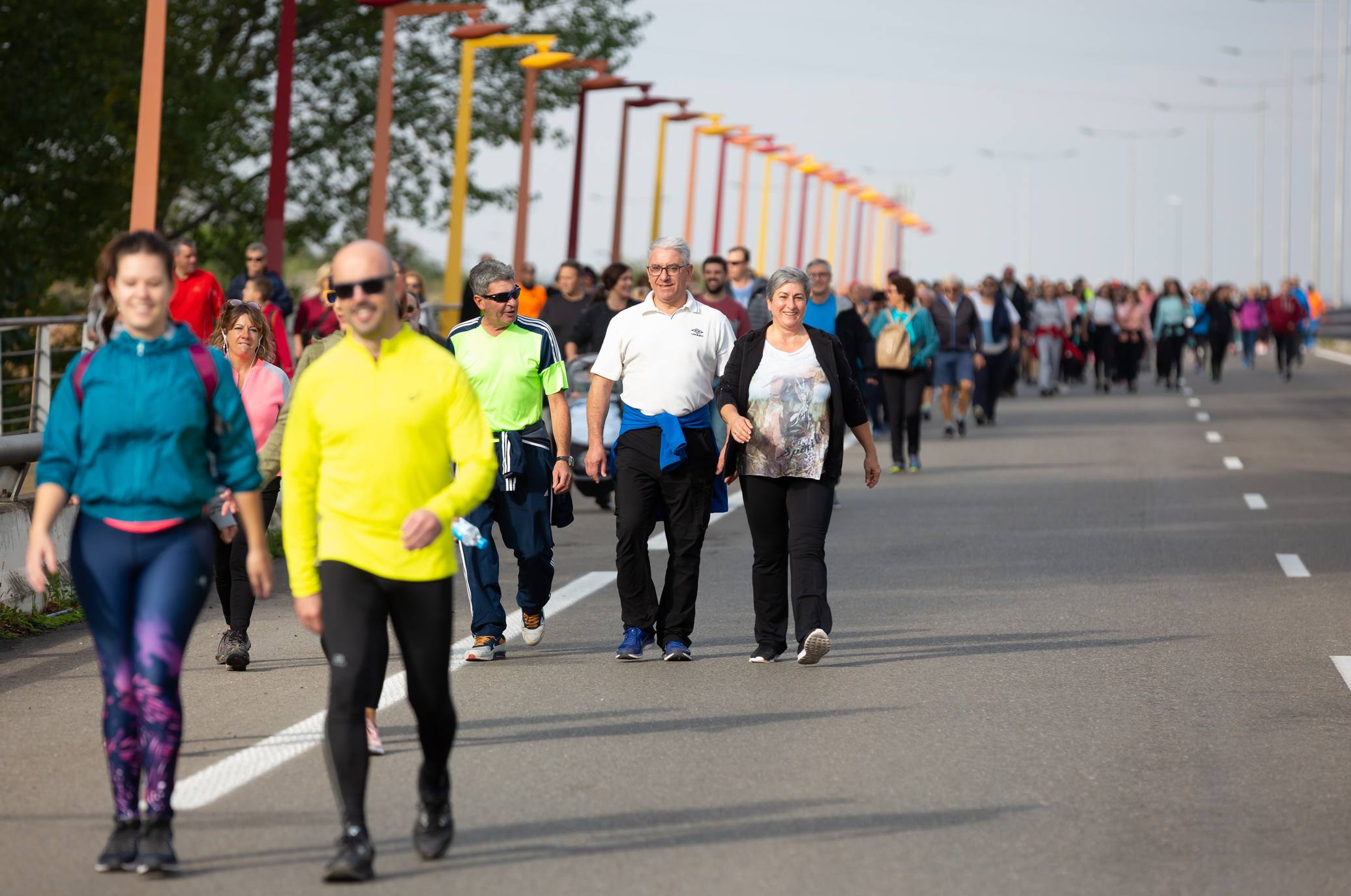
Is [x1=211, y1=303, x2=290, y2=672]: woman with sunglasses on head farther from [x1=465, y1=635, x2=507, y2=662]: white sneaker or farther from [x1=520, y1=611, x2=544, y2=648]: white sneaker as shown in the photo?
[x1=520, y1=611, x2=544, y2=648]: white sneaker

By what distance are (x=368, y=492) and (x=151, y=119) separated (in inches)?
515

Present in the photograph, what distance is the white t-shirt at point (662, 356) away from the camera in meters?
9.38

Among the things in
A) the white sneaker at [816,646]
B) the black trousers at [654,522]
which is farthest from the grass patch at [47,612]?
the white sneaker at [816,646]

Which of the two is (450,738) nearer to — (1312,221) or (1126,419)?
(1126,419)

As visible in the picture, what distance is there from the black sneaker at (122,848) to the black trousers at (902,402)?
1504 cm

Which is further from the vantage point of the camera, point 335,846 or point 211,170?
point 211,170

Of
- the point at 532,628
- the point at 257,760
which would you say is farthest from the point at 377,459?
the point at 532,628

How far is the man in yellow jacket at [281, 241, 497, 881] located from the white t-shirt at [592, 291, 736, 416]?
3792 mm

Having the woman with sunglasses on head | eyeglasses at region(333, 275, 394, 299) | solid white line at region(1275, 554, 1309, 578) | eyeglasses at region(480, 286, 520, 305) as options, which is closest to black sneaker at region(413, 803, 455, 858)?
eyeglasses at region(333, 275, 394, 299)

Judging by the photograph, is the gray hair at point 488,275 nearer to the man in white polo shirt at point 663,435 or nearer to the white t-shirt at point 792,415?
the man in white polo shirt at point 663,435

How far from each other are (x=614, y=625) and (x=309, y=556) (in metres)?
5.07

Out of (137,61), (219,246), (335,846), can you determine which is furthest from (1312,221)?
(335,846)

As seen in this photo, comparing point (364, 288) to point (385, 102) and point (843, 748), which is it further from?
point (385, 102)

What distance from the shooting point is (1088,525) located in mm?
15672
